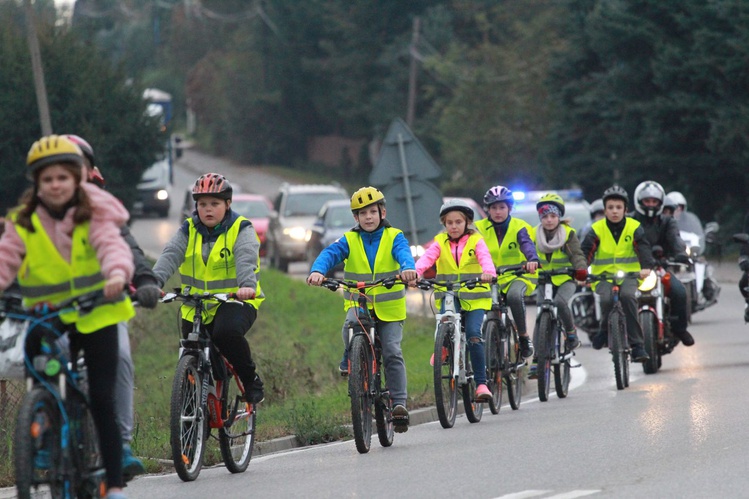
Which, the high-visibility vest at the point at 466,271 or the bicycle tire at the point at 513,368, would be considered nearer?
the high-visibility vest at the point at 466,271

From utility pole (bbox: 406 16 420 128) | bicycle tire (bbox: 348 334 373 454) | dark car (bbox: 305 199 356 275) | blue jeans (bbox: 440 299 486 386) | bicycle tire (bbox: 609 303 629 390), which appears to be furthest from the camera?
utility pole (bbox: 406 16 420 128)

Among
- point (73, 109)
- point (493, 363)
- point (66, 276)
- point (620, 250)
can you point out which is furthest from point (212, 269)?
point (73, 109)

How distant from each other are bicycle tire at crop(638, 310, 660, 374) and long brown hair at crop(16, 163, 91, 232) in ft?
30.1

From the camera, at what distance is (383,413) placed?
1095 centimetres

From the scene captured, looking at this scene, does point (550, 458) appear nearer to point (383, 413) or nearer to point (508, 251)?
point (383, 413)

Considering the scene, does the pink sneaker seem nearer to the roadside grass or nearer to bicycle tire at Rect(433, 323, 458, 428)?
bicycle tire at Rect(433, 323, 458, 428)

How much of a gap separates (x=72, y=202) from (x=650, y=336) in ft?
31.3

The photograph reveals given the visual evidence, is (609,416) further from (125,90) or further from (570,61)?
(570,61)

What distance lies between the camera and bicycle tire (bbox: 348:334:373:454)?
10.4 m

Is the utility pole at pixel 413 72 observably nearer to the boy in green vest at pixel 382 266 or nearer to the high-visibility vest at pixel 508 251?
the high-visibility vest at pixel 508 251

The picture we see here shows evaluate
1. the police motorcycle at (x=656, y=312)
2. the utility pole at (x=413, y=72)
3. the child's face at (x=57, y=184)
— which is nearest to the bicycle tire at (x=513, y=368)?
the police motorcycle at (x=656, y=312)

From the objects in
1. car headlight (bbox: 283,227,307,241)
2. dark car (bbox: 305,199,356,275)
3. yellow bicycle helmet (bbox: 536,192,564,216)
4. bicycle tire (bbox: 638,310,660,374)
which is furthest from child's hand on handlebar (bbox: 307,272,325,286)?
car headlight (bbox: 283,227,307,241)

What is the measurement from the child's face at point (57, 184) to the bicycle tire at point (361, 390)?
12.0 ft

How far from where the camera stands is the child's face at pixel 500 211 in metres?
13.9
